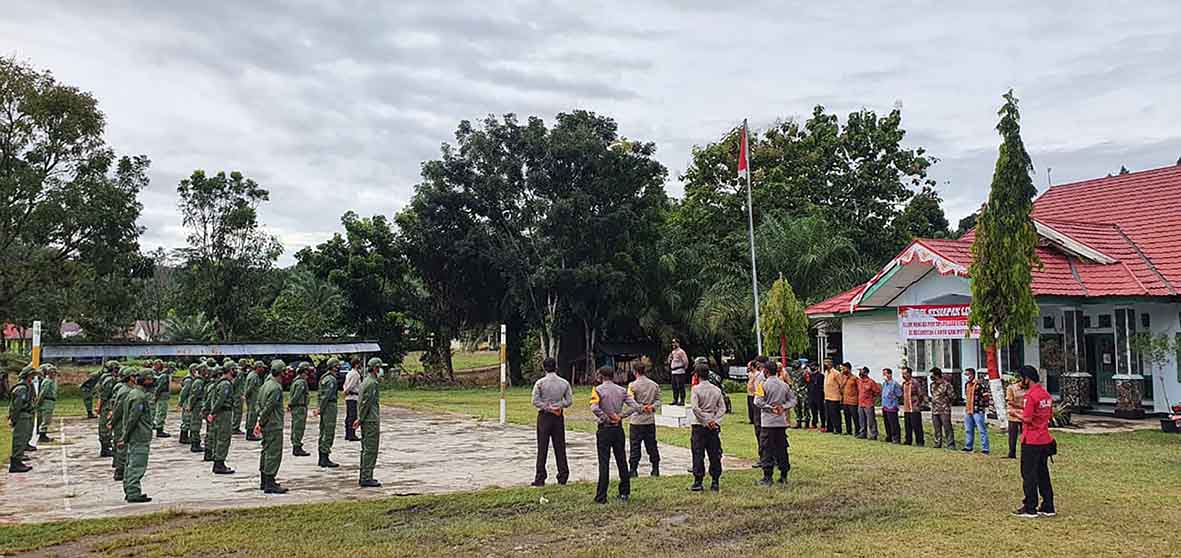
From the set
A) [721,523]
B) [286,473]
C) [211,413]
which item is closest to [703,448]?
[721,523]

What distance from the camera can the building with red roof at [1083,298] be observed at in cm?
1983

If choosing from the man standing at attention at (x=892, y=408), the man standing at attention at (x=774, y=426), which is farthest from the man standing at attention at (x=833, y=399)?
the man standing at attention at (x=774, y=426)

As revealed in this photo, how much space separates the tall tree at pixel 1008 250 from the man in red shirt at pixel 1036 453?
341 inches

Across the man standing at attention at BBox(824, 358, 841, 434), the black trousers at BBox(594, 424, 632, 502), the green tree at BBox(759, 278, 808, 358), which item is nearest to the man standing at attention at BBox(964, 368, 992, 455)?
the man standing at attention at BBox(824, 358, 841, 434)

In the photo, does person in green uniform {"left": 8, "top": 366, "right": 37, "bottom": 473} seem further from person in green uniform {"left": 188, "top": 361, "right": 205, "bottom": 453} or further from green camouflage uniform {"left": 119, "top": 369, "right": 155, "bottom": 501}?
green camouflage uniform {"left": 119, "top": 369, "right": 155, "bottom": 501}

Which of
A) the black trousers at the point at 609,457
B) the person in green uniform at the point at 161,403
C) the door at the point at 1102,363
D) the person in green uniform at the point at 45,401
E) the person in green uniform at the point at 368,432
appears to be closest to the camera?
the black trousers at the point at 609,457

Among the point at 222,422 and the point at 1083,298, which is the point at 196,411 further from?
the point at 1083,298

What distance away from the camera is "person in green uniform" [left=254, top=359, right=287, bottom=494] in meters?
11.2

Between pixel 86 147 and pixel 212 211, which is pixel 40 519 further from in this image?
pixel 212 211

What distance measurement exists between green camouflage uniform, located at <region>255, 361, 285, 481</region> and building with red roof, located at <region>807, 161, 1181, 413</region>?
13506 millimetres

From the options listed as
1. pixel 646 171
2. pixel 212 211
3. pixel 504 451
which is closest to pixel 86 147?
pixel 212 211

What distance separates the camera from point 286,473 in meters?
13.0

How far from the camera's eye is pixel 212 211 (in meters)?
38.1

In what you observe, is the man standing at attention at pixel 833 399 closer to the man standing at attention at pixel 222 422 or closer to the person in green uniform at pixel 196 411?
the man standing at attention at pixel 222 422
